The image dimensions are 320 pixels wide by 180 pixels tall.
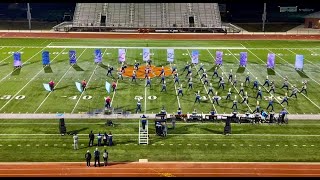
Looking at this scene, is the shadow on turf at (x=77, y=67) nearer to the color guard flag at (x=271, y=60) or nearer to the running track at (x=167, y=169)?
the color guard flag at (x=271, y=60)

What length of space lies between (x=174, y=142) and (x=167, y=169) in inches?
137

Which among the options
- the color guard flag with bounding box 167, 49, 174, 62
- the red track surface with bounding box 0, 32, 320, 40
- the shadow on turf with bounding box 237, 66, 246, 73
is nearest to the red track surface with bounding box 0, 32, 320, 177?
the shadow on turf with bounding box 237, 66, 246, 73

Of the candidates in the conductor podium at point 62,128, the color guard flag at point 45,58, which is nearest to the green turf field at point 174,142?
the conductor podium at point 62,128

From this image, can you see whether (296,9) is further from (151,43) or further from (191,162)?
(191,162)

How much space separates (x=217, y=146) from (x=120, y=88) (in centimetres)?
1278

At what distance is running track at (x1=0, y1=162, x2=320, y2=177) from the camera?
16.8 meters

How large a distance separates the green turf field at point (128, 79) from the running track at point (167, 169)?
27.3 feet

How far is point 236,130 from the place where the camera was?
22.6 m

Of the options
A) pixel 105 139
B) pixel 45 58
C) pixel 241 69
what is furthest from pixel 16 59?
pixel 241 69

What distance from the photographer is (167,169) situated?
57.0ft

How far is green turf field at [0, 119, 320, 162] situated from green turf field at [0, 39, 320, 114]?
279 centimetres

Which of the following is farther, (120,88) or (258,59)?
(258,59)

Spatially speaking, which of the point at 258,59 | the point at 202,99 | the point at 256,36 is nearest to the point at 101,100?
the point at 202,99

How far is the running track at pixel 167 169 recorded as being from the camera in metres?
16.8
